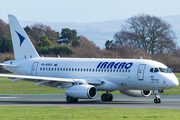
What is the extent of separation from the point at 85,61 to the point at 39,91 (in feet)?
41.0

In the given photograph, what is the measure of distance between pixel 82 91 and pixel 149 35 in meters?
71.4

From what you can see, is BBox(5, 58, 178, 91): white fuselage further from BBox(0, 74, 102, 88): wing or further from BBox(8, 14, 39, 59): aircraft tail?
BBox(8, 14, 39, 59): aircraft tail

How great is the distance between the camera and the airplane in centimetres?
2975

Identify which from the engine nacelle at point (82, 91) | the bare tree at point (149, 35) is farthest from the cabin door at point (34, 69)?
the bare tree at point (149, 35)

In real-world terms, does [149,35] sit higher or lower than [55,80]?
higher

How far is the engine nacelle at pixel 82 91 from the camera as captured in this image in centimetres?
2985

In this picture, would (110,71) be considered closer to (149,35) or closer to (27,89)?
(27,89)

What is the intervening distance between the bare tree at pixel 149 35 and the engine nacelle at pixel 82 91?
67.2 metres

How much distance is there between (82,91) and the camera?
2998 cm

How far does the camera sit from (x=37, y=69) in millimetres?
36094

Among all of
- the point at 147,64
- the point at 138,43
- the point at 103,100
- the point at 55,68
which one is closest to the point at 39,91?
the point at 55,68

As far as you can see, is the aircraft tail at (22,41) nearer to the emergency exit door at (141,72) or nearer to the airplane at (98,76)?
the airplane at (98,76)

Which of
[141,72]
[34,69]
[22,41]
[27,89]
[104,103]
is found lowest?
[104,103]

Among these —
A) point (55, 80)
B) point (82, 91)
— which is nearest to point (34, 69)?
point (55, 80)
